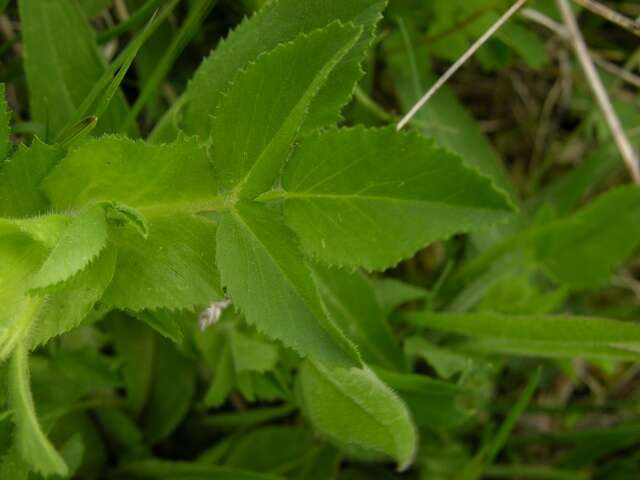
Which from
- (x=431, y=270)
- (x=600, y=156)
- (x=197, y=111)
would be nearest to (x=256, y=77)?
(x=197, y=111)

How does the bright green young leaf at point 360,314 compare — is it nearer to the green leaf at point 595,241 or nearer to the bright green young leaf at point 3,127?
the green leaf at point 595,241

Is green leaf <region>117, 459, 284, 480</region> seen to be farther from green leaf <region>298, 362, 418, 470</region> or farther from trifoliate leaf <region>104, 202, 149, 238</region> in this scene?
trifoliate leaf <region>104, 202, 149, 238</region>

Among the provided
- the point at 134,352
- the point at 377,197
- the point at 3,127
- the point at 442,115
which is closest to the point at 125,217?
the point at 3,127

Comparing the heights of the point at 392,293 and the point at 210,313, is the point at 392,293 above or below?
below

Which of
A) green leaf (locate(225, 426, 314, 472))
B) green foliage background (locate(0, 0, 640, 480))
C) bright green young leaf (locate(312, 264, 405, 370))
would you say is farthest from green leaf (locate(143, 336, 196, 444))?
bright green young leaf (locate(312, 264, 405, 370))

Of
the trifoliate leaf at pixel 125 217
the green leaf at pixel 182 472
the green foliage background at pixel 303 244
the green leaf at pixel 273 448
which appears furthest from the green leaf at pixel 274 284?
the green leaf at pixel 273 448

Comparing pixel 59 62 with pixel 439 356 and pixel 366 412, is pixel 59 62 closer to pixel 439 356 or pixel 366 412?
pixel 366 412
